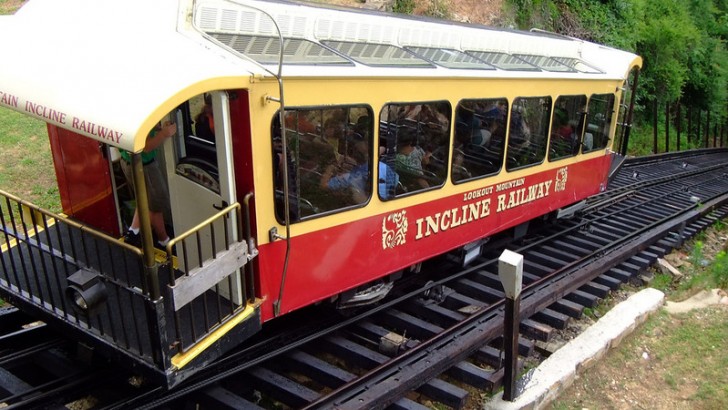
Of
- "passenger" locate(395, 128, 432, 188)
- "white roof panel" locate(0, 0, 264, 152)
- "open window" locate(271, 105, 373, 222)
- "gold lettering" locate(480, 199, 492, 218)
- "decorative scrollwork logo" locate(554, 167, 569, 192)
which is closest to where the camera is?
"white roof panel" locate(0, 0, 264, 152)

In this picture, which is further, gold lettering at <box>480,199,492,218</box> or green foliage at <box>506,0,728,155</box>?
green foliage at <box>506,0,728,155</box>

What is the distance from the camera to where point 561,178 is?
301 inches

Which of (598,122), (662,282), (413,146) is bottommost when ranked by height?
(662,282)

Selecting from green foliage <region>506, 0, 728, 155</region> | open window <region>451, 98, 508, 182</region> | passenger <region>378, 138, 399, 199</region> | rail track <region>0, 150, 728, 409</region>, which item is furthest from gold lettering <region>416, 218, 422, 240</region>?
green foliage <region>506, 0, 728, 155</region>

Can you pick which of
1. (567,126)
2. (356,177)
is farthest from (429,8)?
(356,177)

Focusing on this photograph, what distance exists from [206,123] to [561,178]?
16.8 ft

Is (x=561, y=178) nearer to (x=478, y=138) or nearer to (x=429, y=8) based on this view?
(x=478, y=138)

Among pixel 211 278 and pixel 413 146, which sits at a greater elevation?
pixel 413 146

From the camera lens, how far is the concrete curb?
4.62m

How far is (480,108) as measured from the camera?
19.0ft

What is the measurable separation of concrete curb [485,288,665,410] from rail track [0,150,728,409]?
32 cm

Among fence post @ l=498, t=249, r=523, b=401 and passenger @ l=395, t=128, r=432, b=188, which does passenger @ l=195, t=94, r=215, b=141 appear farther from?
fence post @ l=498, t=249, r=523, b=401

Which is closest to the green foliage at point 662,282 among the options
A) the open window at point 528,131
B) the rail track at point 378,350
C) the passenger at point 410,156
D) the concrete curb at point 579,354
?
the rail track at point 378,350

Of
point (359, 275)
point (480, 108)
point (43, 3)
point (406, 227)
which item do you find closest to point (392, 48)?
point (480, 108)
